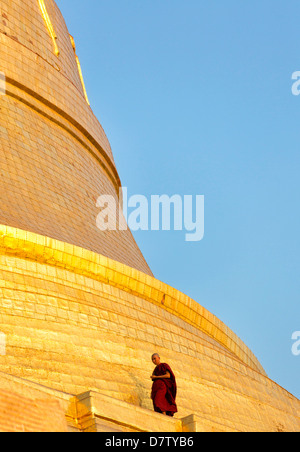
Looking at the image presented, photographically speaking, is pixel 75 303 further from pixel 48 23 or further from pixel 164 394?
pixel 48 23

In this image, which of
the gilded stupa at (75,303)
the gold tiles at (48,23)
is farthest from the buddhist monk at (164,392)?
the gold tiles at (48,23)

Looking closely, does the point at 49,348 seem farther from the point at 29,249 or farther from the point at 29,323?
the point at 29,249

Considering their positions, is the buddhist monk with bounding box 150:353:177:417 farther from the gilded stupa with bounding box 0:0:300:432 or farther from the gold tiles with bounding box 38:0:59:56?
the gold tiles with bounding box 38:0:59:56

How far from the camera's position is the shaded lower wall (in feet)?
47.5

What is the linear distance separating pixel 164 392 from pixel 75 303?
3.16m

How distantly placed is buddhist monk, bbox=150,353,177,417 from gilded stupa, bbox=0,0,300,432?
0.42 metres

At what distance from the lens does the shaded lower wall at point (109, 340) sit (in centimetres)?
1449

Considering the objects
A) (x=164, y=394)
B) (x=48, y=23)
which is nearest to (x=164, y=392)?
(x=164, y=394)

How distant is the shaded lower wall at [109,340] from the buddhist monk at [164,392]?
494 millimetres

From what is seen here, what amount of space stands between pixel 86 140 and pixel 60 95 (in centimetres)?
129

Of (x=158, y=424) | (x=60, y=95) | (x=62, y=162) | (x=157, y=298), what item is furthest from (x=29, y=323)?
(x=60, y=95)

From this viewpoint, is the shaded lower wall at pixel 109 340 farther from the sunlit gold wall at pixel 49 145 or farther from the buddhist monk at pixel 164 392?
the sunlit gold wall at pixel 49 145

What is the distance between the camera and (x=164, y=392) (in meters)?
13.4

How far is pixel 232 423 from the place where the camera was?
1598 cm
